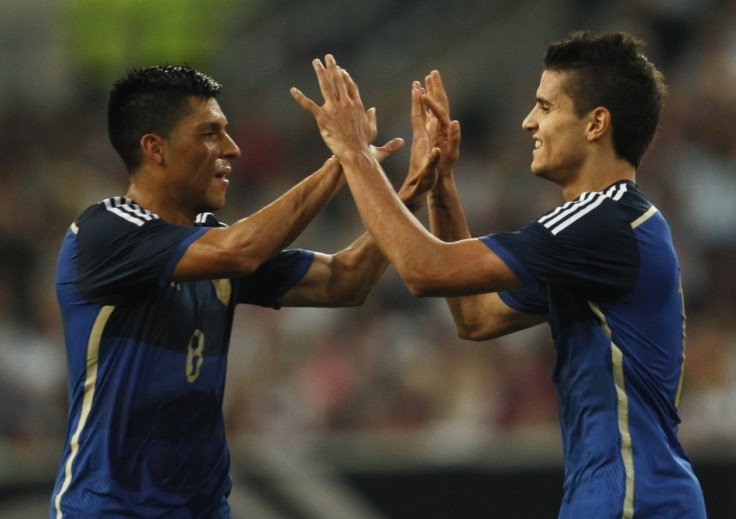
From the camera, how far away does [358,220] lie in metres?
11.8

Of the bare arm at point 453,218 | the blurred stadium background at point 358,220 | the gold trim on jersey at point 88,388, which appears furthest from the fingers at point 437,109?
the blurred stadium background at point 358,220

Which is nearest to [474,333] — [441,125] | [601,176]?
[441,125]

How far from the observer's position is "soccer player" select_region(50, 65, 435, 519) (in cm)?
515

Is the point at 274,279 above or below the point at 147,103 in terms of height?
below

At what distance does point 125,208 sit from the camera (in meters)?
5.35

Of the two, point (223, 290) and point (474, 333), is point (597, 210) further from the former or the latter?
point (223, 290)

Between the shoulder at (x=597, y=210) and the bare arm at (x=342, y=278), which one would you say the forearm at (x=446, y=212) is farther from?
the shoulder at (x=597, y=210)

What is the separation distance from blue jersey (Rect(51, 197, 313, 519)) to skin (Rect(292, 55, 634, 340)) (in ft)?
2.08

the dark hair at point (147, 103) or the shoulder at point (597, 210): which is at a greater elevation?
the dark hair at point (147, 103)

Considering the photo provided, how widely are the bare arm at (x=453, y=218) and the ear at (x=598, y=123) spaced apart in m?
0.67

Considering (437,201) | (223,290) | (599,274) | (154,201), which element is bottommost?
(599,274)

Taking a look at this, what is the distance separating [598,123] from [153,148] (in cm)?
169

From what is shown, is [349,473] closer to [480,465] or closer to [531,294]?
[480,465]

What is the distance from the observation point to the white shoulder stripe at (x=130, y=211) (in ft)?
17.3
